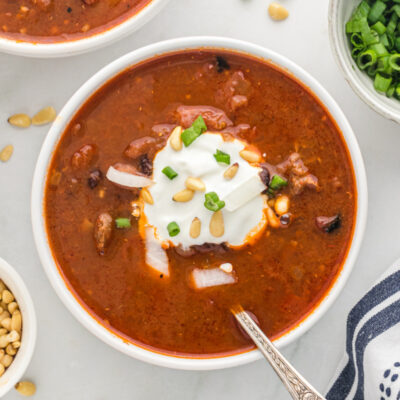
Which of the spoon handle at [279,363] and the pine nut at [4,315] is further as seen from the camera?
the pine nut at [4,315]

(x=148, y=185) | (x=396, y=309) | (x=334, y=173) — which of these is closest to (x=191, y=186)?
(x=148, y=185)

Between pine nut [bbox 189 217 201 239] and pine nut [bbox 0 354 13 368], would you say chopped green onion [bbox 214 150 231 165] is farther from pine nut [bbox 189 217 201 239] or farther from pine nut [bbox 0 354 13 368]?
pine nut [bbox 0 354 13 368]

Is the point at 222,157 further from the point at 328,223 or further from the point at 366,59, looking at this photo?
the point at 366,59

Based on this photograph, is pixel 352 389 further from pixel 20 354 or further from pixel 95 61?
pixel 95 61

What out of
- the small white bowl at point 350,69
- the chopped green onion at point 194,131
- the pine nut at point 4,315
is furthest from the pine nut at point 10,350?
Answer: the small white bowl at point 350,69

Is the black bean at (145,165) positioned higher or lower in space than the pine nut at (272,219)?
higher

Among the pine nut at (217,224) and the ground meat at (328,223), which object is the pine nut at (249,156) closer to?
the pine nut at (217,224)

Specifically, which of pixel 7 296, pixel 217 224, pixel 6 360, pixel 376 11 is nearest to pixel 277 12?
pixel 376 11
